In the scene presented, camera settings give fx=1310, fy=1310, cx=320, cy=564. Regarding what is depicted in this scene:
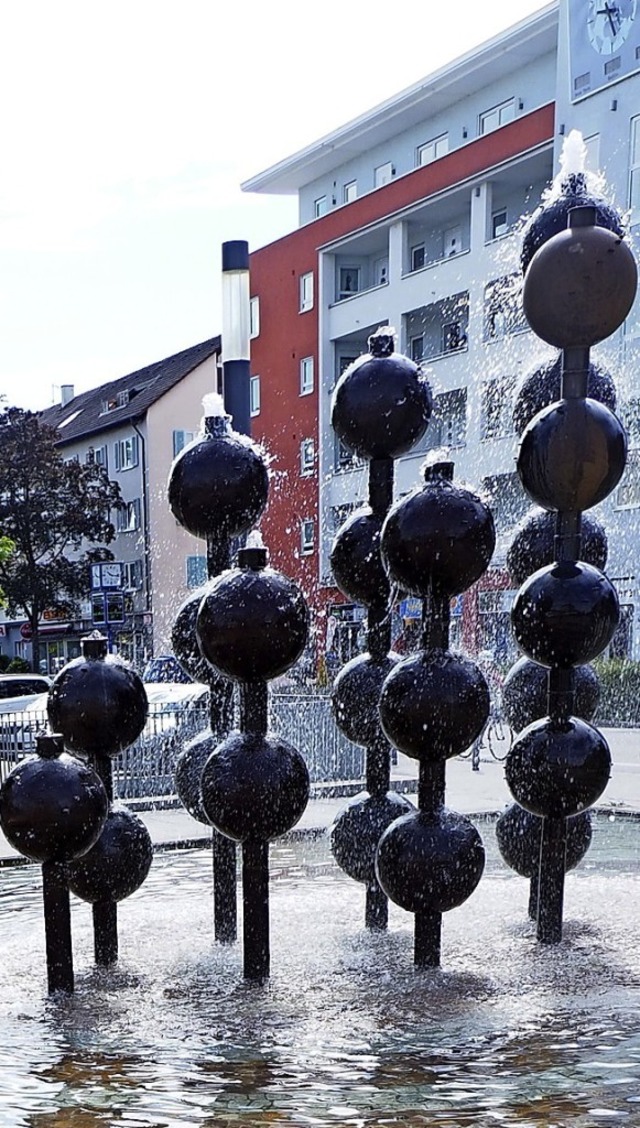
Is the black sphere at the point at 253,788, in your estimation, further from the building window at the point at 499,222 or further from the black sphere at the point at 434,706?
the building window at the point at 499,222

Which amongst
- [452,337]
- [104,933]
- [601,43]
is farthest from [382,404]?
[452,337]

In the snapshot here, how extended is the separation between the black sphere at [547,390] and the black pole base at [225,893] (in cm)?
223

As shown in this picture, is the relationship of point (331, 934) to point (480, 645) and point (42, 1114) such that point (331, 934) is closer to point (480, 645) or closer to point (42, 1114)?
point (42, 1114)

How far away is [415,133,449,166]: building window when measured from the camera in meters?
39.1

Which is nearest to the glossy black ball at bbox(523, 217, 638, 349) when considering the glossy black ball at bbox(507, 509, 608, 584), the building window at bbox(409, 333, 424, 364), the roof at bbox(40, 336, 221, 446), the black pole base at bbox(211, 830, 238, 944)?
the glossy black ball at bbox(507, 509, 608, 584)

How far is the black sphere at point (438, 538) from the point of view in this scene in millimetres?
4805

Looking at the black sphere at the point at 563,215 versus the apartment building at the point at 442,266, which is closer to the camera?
the black sphere at the point at 563,215

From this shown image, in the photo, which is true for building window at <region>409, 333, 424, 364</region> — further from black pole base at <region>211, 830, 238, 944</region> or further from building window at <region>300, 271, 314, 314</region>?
black pole base at <region>211, 830, 238, 944</region>

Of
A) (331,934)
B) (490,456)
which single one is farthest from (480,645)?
(331,934)

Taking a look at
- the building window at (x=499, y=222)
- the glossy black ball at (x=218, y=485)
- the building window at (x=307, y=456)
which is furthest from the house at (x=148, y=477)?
the glossy black ball at (x=218, y=485)

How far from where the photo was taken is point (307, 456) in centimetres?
4119

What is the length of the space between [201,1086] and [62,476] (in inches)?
1744

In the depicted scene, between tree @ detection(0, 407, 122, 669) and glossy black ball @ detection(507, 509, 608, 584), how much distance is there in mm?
40476

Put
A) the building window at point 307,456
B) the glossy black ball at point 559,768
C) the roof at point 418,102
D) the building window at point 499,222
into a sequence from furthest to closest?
the building window at point 307,456 → the roof at point 418,102 → the building window at point 499,222 → the glossy black ball at point 559,768
